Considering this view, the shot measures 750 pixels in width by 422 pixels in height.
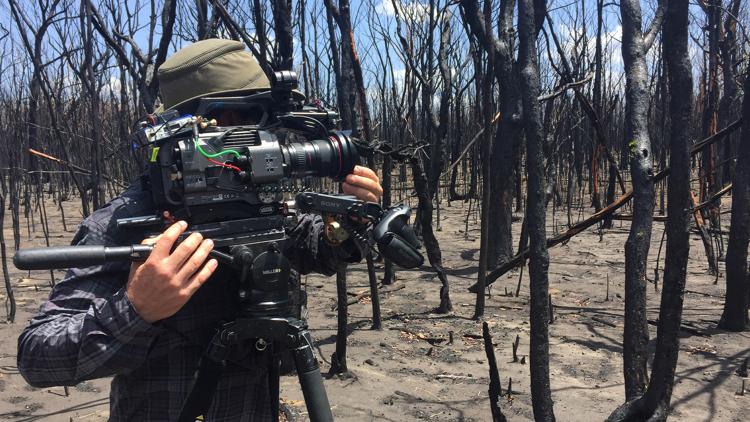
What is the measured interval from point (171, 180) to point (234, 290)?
0.25 m

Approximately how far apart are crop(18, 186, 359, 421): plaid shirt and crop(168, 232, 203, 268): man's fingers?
0.11 metres

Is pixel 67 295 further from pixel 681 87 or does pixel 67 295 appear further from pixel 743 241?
pixel 743 241

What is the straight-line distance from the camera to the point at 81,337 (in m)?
0.89

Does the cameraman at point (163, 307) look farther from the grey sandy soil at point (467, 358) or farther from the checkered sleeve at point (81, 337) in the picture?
the grey sandy soil at point (467, 358)

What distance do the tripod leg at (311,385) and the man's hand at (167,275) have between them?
267 millimetres

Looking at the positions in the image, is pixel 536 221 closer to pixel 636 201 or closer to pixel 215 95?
pixel 636 201

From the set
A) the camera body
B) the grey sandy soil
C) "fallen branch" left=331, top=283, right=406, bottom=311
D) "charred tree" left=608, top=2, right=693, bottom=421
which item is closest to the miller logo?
the camera body

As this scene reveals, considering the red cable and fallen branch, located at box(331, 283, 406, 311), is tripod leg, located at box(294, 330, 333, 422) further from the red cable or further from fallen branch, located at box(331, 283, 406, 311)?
fallen branch, located at box(331, 283, 406, 311)

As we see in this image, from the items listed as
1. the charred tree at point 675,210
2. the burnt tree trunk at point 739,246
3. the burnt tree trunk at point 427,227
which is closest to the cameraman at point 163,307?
the burnt tree trunk at point 427,227

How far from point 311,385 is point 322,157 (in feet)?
1.36

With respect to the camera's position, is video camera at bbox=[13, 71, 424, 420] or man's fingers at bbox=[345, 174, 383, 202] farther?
man's fingers at bbox=[345, 174, 383, 202]

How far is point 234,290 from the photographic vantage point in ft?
3.58

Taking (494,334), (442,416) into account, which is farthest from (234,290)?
(494,334)

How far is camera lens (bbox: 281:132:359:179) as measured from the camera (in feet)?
3.51
